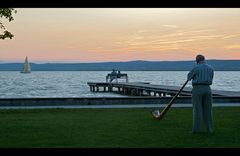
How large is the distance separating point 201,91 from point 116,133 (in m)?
2.07

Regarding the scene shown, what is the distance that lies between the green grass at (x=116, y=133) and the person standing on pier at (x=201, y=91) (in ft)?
0.99

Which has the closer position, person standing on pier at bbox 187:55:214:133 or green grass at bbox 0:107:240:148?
green grass at bbox 0:107:240:148

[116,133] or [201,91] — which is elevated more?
[201,91]

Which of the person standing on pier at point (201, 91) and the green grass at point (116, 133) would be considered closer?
the green grass at point (116, 133)

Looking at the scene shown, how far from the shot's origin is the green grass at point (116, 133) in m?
8.73

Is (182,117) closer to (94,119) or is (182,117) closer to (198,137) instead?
(94,119)

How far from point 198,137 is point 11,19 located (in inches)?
269

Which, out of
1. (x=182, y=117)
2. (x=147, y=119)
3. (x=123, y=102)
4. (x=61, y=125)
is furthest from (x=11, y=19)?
(x=123, y=102)

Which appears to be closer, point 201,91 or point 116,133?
point 201,91

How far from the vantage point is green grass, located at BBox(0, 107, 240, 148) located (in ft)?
28.6

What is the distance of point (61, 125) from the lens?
40.6 feet

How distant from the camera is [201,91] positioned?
383 inches

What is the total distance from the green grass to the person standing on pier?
30cm
